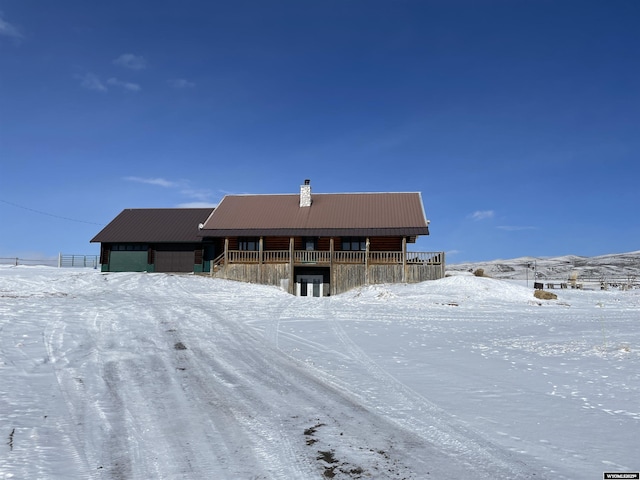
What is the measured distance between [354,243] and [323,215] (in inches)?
140

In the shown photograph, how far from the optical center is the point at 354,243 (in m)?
33.4

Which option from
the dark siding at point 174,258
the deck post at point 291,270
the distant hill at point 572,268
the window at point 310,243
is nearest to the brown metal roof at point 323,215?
the deck post at point 291,270

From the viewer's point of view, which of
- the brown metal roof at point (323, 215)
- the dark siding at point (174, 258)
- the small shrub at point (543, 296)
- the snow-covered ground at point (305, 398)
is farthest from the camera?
the dark siding at point (174, 258)

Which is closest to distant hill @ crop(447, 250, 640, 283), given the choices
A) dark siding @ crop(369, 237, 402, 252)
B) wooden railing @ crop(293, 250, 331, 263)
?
dark siding @ crop(369, 237, 402, 252)

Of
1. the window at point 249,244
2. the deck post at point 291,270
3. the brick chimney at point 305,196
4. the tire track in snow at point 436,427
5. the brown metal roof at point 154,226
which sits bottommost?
the tire track in snow at point 436,427

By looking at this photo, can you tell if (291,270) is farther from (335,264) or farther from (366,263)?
(366,263)

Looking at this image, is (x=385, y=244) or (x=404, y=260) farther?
(x=385, y=244)

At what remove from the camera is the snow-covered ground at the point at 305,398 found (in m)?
4.37

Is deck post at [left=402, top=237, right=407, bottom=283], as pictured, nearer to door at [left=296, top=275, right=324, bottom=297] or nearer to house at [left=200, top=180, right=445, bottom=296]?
house at [left=200, top=180, right=445, bottom=296]

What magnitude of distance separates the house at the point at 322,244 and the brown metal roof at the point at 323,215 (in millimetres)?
73

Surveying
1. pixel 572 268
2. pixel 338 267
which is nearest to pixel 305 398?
pixel 338 267

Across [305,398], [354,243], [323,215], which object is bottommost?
[305,398]

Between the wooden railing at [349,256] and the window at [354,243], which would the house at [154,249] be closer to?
the wooden railing at [349,256]

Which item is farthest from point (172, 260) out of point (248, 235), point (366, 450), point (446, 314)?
point (366, 450)
